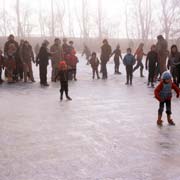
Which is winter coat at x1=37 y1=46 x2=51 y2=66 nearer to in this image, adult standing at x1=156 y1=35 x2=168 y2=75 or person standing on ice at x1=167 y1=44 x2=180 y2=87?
adult standing at x1=156 y1=35 x2=168 y2=75

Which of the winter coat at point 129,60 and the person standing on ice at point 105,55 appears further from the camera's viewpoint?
the person standing on ice at point 105,55

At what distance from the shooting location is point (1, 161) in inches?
274

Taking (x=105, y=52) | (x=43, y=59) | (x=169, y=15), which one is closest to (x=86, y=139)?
(x=43, y=59)

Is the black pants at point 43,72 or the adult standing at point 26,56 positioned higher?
the adult standing at point 26,56

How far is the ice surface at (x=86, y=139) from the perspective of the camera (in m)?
6.41

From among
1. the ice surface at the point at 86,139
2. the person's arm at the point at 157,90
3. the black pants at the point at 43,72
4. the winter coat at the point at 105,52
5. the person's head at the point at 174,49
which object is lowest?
the ice surface at the point at 86,139

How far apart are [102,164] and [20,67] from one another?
13105 mm

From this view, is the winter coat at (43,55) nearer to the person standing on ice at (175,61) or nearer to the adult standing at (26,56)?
the adult standing at (26,56)

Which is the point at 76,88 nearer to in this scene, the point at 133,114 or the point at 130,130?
the point at 133,114

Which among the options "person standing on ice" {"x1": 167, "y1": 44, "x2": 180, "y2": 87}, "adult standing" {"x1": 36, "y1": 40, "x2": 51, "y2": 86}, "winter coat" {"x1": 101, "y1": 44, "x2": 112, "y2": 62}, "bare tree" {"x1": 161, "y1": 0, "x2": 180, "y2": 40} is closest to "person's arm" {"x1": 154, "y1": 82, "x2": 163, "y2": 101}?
"person standing on ice" {"x1": 167, "y1": 44, "x2": 180, "y2": 87}

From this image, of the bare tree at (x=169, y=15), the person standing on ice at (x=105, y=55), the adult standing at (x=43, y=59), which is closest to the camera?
the adult standing at (x=43, y=59)

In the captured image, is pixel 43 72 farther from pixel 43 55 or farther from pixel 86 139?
pixel 86 139

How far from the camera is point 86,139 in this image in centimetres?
840

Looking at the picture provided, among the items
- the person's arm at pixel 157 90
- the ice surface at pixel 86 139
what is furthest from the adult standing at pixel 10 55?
the person's arm at pixel 157 90
